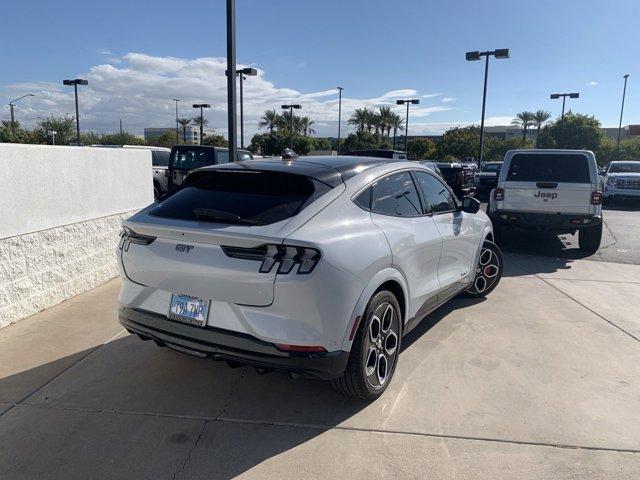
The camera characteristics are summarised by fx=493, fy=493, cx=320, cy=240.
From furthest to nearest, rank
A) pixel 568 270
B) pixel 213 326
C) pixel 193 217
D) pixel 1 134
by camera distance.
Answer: pixel 1 134 → pixel 568 270 → pixel 193 217 → pixel 213 326

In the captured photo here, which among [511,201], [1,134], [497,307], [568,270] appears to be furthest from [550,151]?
A: [1,134]

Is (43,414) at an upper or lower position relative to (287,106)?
lower

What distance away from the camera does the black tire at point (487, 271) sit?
19.3 feet

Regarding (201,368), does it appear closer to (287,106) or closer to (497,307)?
(497,307)

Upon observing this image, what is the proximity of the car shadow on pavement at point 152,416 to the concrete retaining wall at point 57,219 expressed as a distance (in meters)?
1.26

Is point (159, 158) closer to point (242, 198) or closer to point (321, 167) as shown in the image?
point (321, 167)

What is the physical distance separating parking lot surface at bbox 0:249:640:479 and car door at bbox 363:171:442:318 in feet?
2.09

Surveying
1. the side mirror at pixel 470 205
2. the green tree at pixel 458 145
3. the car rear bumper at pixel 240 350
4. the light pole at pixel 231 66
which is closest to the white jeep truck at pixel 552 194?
the side mirror at pixel 470 205

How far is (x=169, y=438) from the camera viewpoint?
2988 millimetres

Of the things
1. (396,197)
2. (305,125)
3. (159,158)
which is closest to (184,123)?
(305,125)

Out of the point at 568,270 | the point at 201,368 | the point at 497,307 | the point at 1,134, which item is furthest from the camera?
the point at 1,134

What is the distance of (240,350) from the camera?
289 centimetres

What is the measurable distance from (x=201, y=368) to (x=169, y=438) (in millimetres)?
968

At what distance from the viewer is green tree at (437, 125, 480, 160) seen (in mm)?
49781
